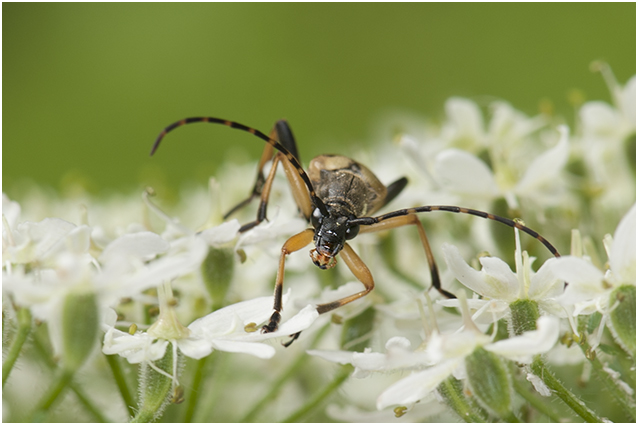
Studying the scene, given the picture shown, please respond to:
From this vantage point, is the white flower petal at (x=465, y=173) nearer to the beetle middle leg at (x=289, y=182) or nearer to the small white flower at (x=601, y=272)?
the beetle middle leg at (x=289, y=182)

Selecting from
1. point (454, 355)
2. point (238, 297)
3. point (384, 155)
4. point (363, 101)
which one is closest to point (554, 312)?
point (454, 355)

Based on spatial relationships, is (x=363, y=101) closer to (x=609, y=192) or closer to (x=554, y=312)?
(x=609, y=192)

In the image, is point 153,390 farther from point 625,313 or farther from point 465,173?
point 465,173

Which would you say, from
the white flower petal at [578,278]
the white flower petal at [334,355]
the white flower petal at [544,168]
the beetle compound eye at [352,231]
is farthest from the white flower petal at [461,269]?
the white flower petal at [544,168]

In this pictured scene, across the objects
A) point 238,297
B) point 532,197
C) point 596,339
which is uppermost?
point 532,197

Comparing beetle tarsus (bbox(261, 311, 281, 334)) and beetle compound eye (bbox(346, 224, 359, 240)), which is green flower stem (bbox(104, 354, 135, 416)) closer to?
beetle tarsus (bbox(261, 311, 281, 334))

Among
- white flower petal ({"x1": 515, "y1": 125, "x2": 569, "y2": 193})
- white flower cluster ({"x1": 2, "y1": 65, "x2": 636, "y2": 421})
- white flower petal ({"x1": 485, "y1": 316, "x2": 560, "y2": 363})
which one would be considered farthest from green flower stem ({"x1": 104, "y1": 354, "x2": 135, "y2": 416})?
white flower petal ({"x1": 515, "y1": 125, "x2": 569, "y2": 193})

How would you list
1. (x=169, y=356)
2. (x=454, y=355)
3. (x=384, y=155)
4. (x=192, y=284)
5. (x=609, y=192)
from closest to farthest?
(x=454, y=355) < (x=169, y=356) < (x=192, y=284) < (x=609, y=192) < (x=384, y=155)
